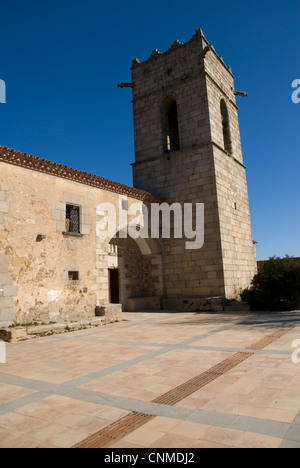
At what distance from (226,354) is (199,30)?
1414cm

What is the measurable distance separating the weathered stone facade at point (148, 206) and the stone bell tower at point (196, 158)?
47 mm

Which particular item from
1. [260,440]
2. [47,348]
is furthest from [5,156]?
[260,440]

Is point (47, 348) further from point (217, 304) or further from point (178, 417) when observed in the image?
point (217, 304)

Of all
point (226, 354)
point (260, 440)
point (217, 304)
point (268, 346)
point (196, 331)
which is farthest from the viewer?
point (217, 304)

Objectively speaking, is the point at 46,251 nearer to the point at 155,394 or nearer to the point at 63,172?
the point at 63,172

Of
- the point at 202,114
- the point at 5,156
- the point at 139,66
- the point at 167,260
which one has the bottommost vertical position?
the point at 167,260

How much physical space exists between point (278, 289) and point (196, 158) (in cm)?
609

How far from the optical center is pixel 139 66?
15.6 meters

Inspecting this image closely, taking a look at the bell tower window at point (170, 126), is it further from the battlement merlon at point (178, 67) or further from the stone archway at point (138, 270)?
the stone archway at point (138, 270)

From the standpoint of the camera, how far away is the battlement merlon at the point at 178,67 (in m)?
14.0

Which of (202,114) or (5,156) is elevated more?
(202,114)

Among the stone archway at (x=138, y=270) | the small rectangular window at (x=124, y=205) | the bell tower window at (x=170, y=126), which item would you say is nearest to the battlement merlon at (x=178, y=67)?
the bell tower window at (x=170, y=126)

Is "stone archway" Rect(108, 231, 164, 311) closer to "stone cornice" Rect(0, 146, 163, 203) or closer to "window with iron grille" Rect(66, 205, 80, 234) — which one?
"stone cornice" Rect(0, 146, 163, 203)

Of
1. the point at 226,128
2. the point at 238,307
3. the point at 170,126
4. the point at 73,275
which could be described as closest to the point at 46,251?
the point at 73,275
